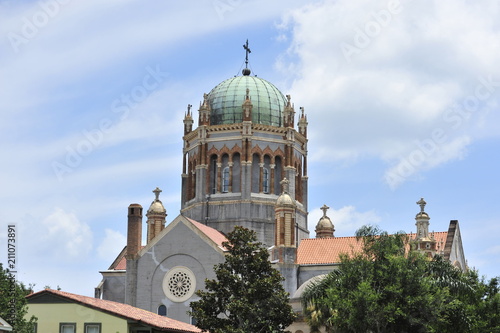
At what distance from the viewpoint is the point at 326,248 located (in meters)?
64.1

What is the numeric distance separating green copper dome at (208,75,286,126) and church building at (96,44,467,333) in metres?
0.08

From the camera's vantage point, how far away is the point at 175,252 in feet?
201

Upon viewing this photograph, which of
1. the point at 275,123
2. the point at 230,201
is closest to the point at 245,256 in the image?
the point at 230,201

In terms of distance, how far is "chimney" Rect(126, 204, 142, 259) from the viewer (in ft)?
208

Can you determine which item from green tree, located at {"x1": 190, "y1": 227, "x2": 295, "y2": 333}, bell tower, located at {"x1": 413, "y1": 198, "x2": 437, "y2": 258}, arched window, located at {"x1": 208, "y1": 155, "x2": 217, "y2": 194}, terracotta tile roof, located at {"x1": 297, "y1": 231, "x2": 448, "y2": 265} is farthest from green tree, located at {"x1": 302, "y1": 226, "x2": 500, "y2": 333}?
arched window, located at {"x1": 208, "y1": 155, "x2": 217, "y2": 194}

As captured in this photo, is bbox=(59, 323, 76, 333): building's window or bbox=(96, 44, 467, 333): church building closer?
bbox=(59, 323, 76, 333): building's window

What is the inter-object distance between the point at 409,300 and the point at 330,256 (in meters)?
19.9

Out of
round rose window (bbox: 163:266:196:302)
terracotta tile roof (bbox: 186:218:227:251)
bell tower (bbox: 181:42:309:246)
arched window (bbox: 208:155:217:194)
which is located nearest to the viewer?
round rose window (bbox: 163:266:196:302)

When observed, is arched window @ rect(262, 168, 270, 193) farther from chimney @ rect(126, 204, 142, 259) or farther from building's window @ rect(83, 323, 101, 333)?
building's window @ rect(83, 323, 101, 333)

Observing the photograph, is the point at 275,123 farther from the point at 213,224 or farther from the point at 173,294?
the point at 173,294

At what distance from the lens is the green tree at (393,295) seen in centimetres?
4303

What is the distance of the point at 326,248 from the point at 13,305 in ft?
94.5

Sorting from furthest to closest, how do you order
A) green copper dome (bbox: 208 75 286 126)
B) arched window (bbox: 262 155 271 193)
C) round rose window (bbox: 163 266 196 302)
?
1. green copper dome (bbox: 208 75 286 126)
2. arched window (bbox: 262 155 271 193)
3. round rose window (bbox: 163 266 196 302)

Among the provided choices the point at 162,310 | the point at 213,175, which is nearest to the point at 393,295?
the point at 162,310
